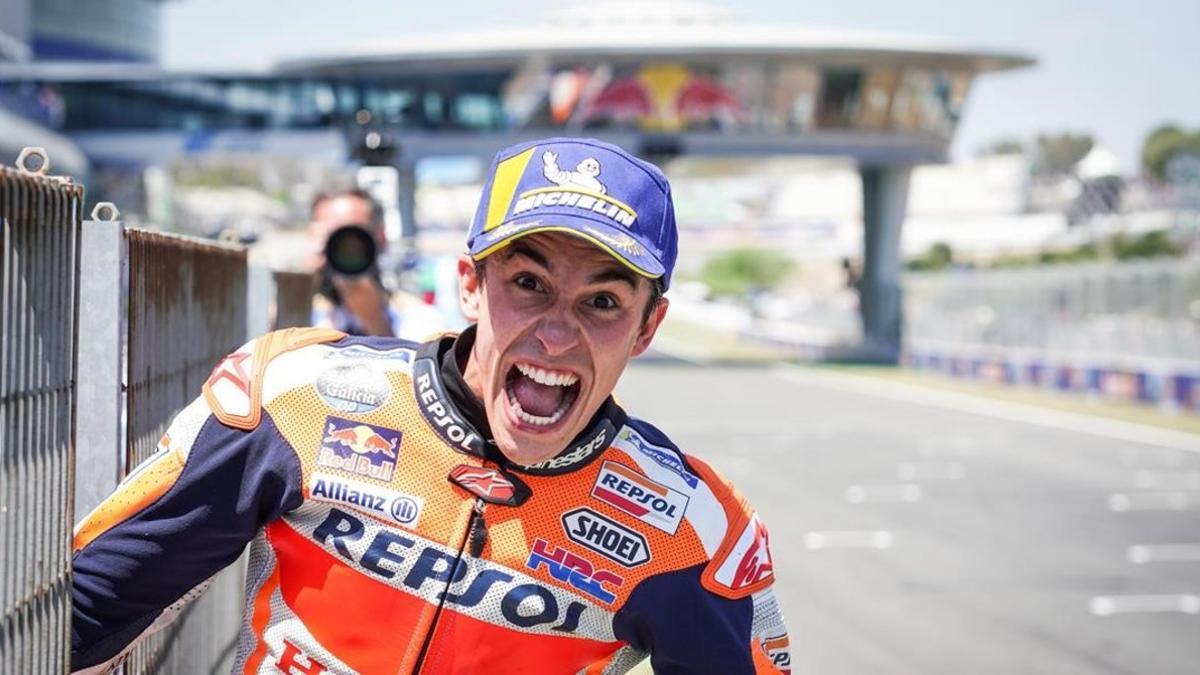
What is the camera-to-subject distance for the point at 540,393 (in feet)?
8.67

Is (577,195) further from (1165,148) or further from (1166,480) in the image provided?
(1165,148)

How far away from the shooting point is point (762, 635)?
283 cm

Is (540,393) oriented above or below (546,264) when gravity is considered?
below

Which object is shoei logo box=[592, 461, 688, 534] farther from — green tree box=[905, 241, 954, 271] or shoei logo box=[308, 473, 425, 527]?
green tree box=[905, 241, 954, 271]

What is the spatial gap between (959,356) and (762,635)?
3842cm

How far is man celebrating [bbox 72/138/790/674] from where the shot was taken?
2.62m

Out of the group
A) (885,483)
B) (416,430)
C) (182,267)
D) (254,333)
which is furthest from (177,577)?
(885,483)

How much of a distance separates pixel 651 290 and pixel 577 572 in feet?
1.63

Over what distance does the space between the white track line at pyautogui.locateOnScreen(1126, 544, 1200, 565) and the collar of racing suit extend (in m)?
11.4

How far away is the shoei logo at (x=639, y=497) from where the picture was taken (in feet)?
9.13

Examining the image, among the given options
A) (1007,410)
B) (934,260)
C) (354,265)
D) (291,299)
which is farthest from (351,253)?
(934,260)

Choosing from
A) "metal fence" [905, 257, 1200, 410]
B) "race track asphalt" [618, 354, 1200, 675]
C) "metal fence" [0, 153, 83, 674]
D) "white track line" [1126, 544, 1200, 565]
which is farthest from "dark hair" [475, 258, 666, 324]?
"metal fence" [905, 257, 1200, 410]

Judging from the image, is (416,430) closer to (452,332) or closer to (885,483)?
(452,332)

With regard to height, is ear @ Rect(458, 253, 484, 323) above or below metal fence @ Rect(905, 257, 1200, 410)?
above
